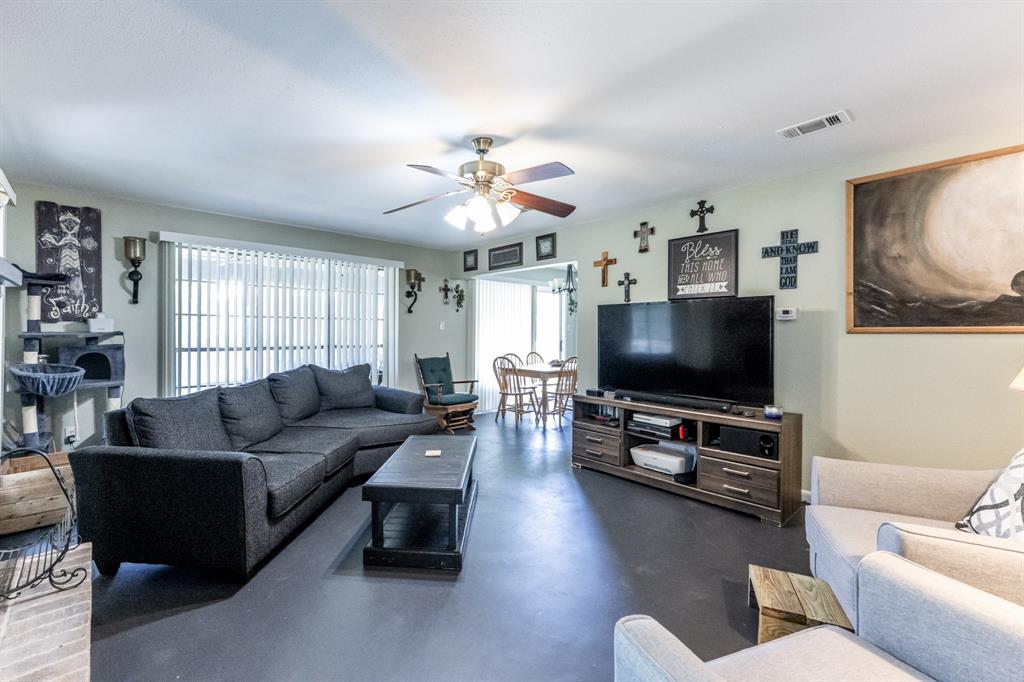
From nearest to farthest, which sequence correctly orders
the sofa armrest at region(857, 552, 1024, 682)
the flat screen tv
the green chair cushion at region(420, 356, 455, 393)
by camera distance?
the sofa armrest at region(857, 552, 1024, 682)
the flat screen tv
the green chair cushion at region(420, 356, 455, 393)

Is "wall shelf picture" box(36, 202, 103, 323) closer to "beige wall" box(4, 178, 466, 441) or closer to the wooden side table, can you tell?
"beige wall" box(4, 178, 466, 441)

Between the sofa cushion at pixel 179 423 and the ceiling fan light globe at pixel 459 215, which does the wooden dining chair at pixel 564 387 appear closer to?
the ceiling fan light globe at pixel 459 215

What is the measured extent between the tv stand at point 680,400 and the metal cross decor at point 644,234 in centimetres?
135

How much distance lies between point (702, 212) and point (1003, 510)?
2745mm

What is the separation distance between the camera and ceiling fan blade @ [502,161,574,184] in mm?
2311

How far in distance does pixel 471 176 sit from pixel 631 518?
2416 millimetres

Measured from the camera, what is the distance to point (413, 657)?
1729 mm

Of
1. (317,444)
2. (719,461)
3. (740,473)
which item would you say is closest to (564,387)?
(719,461)

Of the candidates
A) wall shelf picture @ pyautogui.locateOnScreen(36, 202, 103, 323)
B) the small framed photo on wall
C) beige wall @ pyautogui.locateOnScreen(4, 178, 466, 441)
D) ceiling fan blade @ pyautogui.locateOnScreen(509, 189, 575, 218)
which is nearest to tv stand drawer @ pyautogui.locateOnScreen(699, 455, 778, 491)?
ceiling fan blade @ pyautogui.locateOnScreen(509, 189, 575, 218)

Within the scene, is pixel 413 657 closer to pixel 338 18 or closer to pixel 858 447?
pixel 338 18

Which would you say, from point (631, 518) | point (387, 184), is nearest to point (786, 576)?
point (631, 518)

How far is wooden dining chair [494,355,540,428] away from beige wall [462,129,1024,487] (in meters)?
2.71

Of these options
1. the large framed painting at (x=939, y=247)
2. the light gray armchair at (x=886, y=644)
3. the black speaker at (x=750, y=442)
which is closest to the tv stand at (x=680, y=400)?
the black speaker at (x=750, y=442)

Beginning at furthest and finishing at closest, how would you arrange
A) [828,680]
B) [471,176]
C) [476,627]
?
[471,176] < [476,627] < [828,680]
